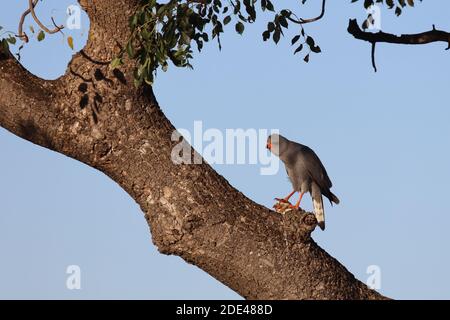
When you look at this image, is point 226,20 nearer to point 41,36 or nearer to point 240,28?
point 240,28

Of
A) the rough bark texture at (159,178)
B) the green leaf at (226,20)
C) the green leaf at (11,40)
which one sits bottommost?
the rough bark texture at (159,178)

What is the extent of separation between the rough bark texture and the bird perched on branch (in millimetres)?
1914

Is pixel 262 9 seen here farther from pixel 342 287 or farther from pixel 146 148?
pixel 342 287

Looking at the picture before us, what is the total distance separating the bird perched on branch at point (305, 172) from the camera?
342 inches

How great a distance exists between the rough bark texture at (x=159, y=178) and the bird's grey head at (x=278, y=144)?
2207 mm

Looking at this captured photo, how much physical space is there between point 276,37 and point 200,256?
242 centimetres

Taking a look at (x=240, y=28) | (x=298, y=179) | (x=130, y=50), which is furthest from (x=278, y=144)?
(x=130, y=50)

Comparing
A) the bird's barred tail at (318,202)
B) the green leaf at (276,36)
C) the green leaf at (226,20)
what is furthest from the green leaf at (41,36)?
the bird's barred tail at (318,202)

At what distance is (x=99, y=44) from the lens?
7043mm

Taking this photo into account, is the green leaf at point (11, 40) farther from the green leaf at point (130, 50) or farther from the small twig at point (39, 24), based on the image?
the green leaf at point (130, 50)

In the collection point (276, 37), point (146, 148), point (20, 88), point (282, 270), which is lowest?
point (282, 270)

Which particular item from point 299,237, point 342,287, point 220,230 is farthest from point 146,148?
point 342,287

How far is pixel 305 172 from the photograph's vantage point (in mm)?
8703

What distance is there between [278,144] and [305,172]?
1.52 ft
